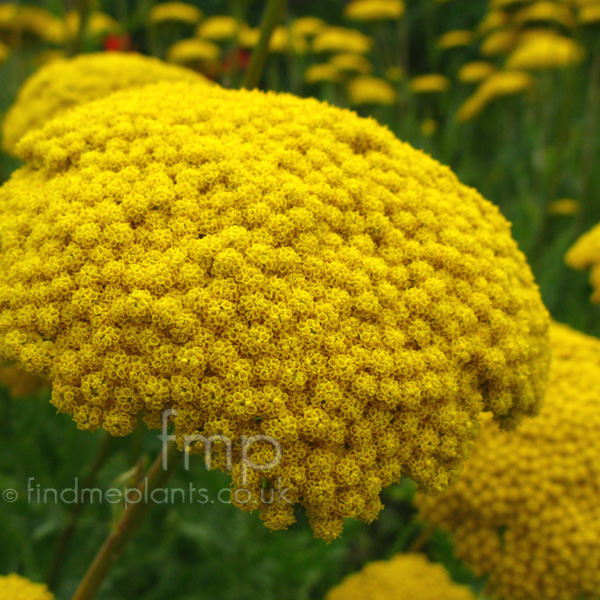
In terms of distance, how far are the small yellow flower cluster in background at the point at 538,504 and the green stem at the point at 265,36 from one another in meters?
1.39

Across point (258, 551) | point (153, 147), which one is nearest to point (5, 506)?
point (258, 551)

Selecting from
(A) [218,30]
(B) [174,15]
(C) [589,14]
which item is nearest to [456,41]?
(C) [589,14]

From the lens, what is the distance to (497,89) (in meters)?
5.24

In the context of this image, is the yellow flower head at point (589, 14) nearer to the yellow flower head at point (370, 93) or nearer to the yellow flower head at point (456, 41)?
the yellow flower head at point (370, 93)

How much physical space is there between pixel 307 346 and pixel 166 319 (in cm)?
27

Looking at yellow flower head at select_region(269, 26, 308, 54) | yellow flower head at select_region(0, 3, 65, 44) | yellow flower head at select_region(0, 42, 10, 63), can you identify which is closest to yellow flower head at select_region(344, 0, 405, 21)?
yellow flower head at select_region(269, 26, 308, 54)

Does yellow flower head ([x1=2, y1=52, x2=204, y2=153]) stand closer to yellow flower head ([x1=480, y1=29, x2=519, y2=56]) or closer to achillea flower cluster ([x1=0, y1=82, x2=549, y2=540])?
achillea flower cluster ([x1=0, y1=82, x2=549, y2=540])

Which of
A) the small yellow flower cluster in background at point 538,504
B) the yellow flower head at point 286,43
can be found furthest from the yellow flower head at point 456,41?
the small yellow flower cluster in background at point 538,504

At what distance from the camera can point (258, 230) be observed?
1.32 meters

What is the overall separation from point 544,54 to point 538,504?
402 centimetres

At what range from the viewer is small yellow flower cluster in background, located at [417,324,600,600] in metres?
1.86

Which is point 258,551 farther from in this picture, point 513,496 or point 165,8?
point 165,8

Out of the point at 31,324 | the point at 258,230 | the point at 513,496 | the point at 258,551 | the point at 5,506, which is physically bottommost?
the point at 5,506

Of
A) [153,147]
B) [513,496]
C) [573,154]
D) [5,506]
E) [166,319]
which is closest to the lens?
[166,319]
